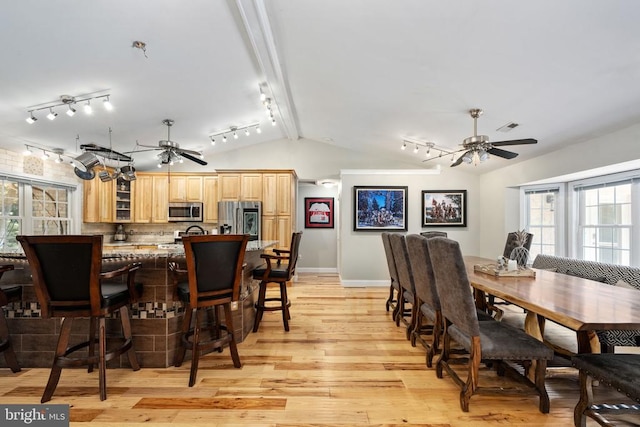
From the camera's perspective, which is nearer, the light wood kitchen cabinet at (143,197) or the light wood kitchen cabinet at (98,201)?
the light wood kitchen cabinet at (98,201)

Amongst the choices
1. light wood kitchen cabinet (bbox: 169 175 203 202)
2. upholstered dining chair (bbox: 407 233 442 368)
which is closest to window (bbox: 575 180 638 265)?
upholstered dining chair (bbox: 407 233 442 368)

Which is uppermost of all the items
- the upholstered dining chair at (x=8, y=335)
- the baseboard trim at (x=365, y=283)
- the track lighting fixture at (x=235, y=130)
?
the track lighting fixture at (x=235, y=130)

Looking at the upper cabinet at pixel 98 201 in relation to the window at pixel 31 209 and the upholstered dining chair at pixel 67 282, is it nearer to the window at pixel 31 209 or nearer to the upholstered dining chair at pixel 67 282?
the window at pixel 31 209

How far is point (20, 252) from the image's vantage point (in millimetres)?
2314

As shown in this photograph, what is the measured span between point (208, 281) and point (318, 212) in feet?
17.0

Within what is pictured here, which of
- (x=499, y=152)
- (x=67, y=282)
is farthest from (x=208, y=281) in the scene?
(x=499, y=152)

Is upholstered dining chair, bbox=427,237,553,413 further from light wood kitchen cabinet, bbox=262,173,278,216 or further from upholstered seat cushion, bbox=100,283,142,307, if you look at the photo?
light wood kitchen cabinet, bbox=262,173,278,216

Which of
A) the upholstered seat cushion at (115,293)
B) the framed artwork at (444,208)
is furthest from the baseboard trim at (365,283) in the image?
the upholstered seat cushion at (115,293)

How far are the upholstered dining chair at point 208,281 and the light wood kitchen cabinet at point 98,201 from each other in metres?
4.01

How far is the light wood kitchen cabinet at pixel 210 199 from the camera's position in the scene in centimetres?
572

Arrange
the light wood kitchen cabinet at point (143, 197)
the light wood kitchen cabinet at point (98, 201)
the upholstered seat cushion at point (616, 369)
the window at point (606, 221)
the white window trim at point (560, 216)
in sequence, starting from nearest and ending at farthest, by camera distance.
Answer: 1. the upholstered seat cushion at point (616, 369)
2. the window at point (606, 221)
3. the white window trim at point (560, 216)
4. the light wood kitchen cabinet at point (98, 201)
5. the light wood kitchen cabinet at point (143, 197)

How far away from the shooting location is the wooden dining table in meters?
1.49

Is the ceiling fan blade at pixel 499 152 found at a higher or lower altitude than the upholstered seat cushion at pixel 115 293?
higher

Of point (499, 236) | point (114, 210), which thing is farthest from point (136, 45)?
point (499, 236)
